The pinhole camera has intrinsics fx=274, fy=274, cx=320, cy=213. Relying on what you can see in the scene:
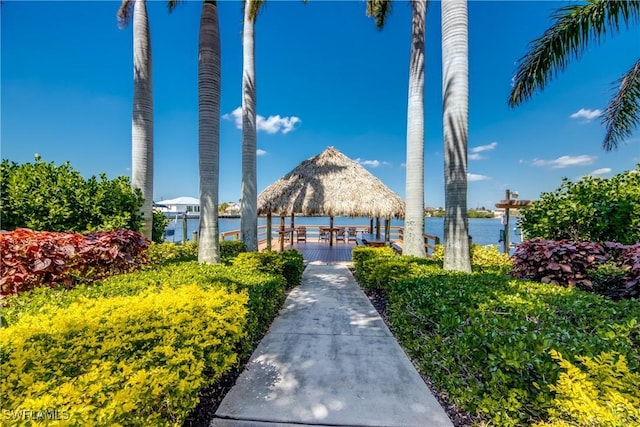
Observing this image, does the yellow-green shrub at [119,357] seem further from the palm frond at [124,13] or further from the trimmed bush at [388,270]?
the palm frond at [124,13]

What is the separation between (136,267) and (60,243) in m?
1.10

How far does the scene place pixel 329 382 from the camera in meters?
2.90

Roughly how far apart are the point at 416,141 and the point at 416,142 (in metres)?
0.03

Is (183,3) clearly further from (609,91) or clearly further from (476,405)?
(609,91)

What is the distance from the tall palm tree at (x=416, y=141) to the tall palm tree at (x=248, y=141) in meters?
4.69

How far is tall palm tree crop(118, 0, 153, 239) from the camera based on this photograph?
6621 millimetres

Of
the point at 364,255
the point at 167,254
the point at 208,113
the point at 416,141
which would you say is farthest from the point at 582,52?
the point at 167,254

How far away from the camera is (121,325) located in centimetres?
202

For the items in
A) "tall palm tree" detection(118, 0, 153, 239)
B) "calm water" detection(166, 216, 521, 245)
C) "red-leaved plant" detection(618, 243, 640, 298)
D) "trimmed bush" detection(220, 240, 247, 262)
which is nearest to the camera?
"red-leaved plant" detection(618, 243, 640, 298)

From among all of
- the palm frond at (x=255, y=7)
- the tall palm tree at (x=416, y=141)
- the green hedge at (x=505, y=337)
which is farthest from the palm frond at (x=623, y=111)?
→ the palm frond at (x=255, y=7)

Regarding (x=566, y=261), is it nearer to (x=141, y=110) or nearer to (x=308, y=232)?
(x=141, y=110)

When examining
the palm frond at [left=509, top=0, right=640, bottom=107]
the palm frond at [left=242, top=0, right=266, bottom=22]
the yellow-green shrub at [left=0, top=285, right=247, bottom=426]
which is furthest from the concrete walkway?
the palm frond at [left=242, top=0, right=266, bottom=22]

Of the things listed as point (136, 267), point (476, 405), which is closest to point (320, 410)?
point (476, 405)

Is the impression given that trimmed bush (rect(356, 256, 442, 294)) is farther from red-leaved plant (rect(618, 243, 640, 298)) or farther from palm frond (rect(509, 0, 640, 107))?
palm frond (rect(509, 0, 640, 107))
